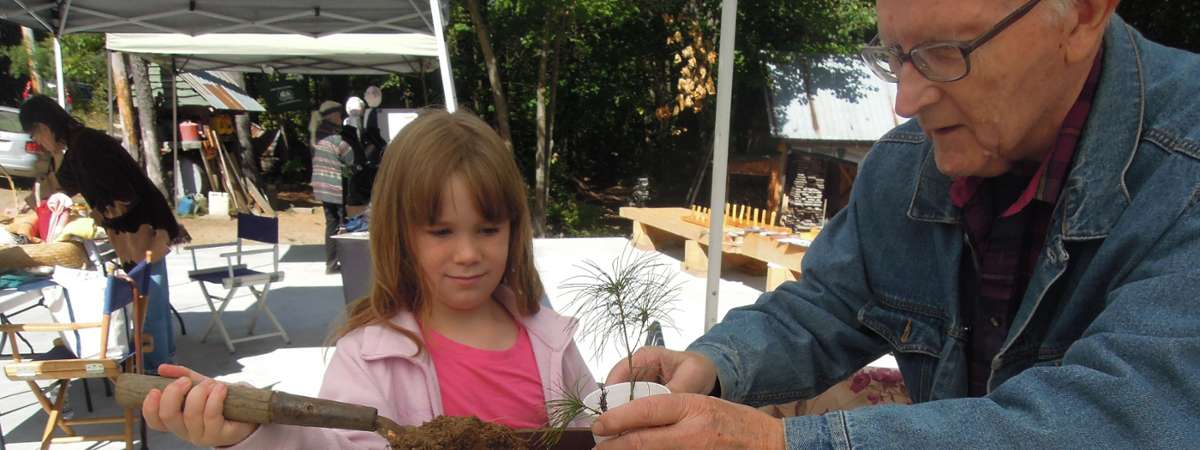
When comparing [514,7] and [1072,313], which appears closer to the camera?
[1072,313]

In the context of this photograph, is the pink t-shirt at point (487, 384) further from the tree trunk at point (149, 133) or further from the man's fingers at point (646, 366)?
the tree trunk at point (149, 133)

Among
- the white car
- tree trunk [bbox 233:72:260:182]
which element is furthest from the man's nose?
the white car

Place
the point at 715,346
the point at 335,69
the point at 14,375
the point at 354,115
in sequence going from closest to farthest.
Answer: the point at 715,346 < the point at 14,375 < the point at 354,115 < the point at 335,69

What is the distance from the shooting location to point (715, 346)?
1549 millimetres

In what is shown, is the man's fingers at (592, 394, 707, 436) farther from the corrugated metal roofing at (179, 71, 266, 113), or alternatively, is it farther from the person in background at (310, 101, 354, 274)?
the corrugated metal roofing at (179, 71, 266, 113)

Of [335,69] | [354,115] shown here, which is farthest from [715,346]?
[335,69]

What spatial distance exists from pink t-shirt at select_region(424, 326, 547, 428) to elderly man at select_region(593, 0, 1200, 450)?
0.22 meters

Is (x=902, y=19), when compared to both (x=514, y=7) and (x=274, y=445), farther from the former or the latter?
(x=514, y=7)

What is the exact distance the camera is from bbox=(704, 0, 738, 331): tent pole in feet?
10.3

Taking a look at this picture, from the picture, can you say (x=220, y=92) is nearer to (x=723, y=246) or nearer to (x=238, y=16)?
(x=238, y=16)

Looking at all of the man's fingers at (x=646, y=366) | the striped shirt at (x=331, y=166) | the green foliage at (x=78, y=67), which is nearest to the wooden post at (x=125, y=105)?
the green foliage at (x=78, y=67)

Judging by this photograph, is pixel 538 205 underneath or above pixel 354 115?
underneath

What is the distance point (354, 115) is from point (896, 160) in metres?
8.32

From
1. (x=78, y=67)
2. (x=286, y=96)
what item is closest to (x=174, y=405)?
(x=286, y=96)
